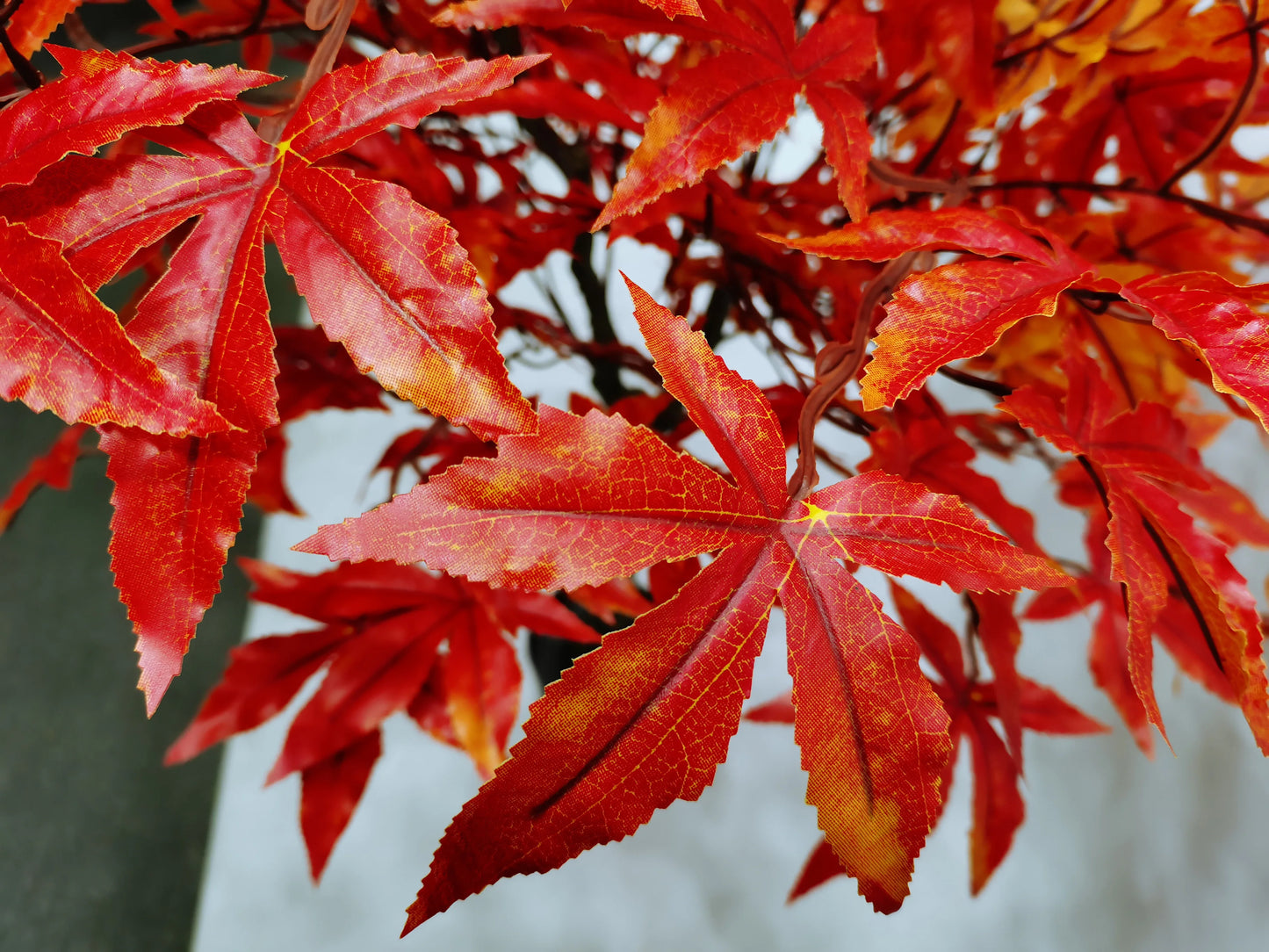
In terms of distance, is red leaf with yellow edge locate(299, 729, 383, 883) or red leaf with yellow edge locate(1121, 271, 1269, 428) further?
red leaf with yellow edge locate(299, 729, 383, 883)

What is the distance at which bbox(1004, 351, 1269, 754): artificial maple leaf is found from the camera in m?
0.16

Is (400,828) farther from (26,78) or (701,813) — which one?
(26,78)

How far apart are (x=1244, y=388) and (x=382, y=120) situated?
0.16 m

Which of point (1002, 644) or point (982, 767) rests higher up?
point (1002, 644)

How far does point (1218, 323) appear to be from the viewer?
143 mm

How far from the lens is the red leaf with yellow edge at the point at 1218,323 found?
0.13m

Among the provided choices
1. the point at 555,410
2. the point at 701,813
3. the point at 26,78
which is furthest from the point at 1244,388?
the point at 701,813

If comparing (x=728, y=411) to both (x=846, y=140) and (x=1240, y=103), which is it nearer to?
(x=846, y=140)

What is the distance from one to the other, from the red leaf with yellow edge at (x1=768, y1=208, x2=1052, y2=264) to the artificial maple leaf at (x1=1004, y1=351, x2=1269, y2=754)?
0.03 meters

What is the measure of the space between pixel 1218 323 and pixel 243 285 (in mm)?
181

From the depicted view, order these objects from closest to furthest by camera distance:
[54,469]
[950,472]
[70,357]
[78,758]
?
[70,357]
[950,472]
[54,469]
[78,758]

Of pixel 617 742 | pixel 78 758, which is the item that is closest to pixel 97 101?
pixel 617 742

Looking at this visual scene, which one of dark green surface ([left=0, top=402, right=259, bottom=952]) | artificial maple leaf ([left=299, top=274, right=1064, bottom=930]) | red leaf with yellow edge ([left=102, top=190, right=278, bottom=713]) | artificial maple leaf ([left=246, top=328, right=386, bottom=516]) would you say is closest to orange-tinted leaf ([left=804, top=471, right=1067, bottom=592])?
artificial maple leaf ([left=299, top=274, right=1064, bottom=930])

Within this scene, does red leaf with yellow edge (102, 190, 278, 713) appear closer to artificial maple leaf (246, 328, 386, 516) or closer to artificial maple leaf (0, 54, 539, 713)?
artificial maple leaf (0, 54, 539, 713)
